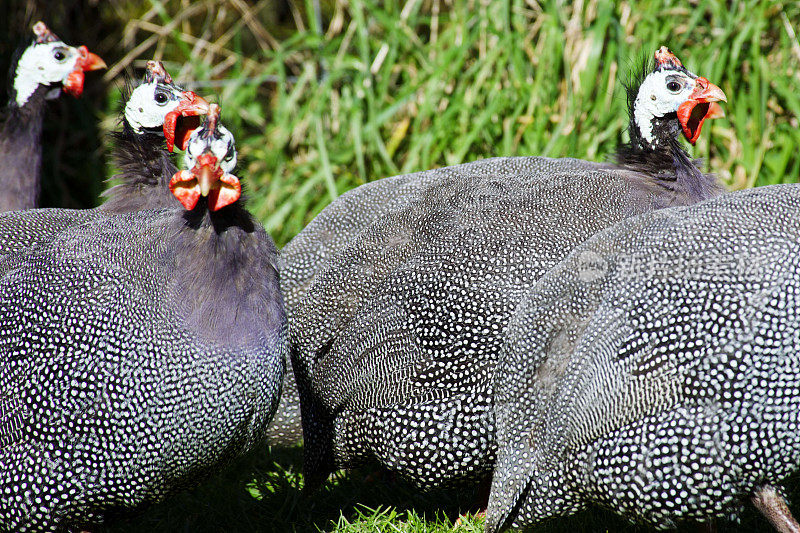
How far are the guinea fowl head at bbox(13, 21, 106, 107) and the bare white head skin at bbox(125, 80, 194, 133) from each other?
1103 mm

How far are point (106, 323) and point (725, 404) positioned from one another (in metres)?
1.88

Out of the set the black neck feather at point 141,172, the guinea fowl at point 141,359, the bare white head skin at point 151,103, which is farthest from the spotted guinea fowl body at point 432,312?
the bare white head skin at point 151,103

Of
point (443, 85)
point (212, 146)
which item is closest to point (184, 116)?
point (212, 146)

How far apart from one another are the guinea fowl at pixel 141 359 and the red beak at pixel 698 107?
1743 millimetres

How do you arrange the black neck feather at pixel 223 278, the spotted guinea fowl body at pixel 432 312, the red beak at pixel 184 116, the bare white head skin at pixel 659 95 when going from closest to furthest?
the black neck feather at pixel 223 278 → the spotted guinea fowl body at pixel 432 312 → the red beak at pixel 184 116 → the bare white head skin at pixel 659 95

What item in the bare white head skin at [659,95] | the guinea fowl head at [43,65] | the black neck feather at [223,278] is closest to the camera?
the black neck feather at [223,278]

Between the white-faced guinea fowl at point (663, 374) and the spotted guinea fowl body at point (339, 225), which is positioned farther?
the spotted guinea fowl body at point (339, 225)

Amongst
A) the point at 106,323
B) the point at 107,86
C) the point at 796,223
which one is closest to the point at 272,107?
the point at 107,86

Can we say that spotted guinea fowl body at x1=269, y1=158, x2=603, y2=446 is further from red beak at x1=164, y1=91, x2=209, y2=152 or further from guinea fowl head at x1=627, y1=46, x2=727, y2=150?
red beak at x1=164, y1=91, x2=209, y2=152

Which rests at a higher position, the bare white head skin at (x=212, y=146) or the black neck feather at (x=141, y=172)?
the bare white head skin at (x=212, y=146)

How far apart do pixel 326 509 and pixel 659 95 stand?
2.16 meters

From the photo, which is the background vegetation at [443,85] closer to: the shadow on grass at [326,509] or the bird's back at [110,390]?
the shadow on grass at [326,509]

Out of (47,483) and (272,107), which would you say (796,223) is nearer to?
(47,483)

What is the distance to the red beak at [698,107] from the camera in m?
3.28
